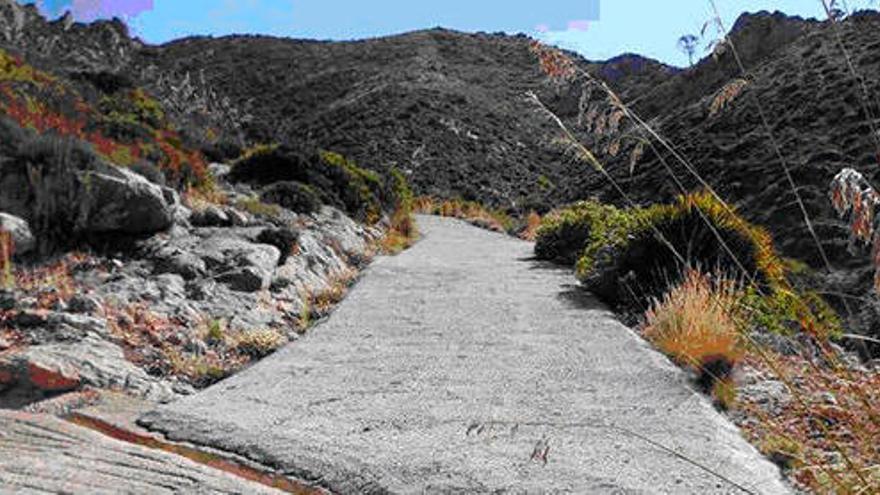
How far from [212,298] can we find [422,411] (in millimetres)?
3671

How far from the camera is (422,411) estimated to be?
5879 millimetres

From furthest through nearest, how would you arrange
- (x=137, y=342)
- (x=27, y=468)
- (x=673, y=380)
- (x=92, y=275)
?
(x=92, y=275), (x=137, y=342), (x=673, y=380), (x=27, y=468)

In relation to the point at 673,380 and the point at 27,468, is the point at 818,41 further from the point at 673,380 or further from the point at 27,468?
the point at 27,468

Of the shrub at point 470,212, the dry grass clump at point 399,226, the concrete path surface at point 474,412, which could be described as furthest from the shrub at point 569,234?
the shrub at point 470,212

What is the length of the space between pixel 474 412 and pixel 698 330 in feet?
7.29

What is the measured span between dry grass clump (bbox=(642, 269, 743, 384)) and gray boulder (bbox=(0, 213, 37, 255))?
5.73 m

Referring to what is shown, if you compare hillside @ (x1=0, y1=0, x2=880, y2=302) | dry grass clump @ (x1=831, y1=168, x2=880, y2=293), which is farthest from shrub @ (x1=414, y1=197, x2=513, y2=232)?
dry grass clump @ (x1=831, y1=168, x2=880, y2=293)

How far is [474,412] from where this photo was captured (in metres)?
5.83

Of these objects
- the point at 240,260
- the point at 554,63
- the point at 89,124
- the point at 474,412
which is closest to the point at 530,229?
the point at 89,124

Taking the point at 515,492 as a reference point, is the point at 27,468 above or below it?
above

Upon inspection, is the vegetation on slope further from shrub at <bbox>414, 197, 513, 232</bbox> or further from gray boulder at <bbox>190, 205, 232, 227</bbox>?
shrub at <bbox>414, 197, 513, 232</bbox>

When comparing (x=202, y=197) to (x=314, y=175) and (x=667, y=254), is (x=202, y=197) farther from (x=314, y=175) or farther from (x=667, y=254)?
(x=667, y=254)

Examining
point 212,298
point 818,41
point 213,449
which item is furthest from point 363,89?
point 213,449

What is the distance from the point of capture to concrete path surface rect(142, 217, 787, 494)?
15.1ft
